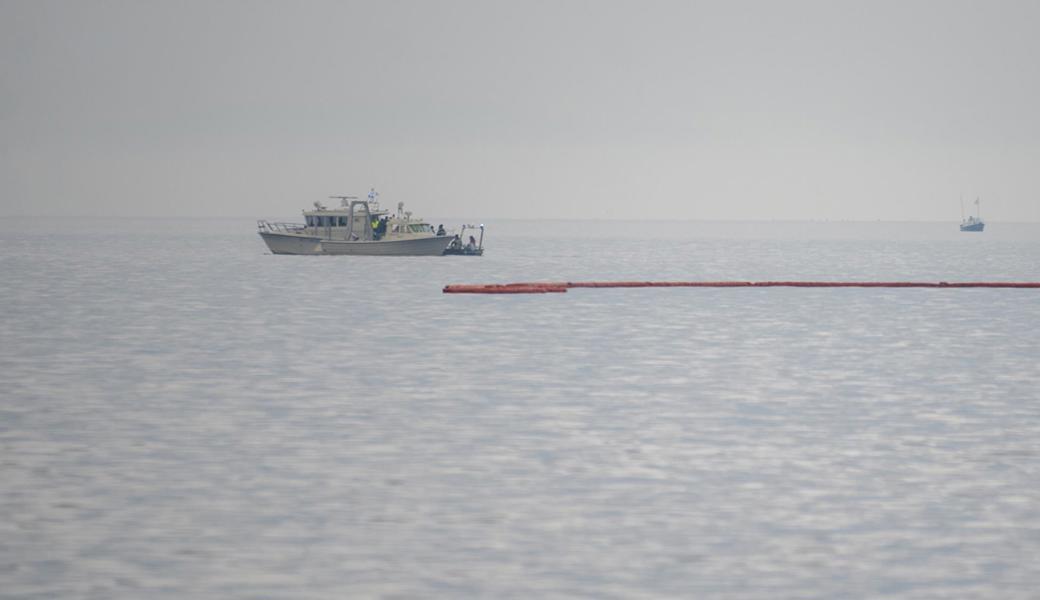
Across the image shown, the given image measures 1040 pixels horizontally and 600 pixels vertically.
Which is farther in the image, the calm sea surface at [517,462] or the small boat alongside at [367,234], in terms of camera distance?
the small boat alongside at [367,234]

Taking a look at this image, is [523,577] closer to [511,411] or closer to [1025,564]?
[1025,564]

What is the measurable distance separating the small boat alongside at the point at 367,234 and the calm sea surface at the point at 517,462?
234 feet

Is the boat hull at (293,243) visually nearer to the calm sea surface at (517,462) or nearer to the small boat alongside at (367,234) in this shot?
the small boat alongside at (367,234)

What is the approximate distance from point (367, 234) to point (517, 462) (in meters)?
107

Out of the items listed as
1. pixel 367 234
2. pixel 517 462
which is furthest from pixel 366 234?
pixel 517 462

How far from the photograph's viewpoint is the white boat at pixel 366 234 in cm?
13062

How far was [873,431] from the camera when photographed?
97.6 feet

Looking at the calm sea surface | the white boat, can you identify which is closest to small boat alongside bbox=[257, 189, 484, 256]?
the white boat

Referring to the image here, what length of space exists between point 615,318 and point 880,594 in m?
50.6

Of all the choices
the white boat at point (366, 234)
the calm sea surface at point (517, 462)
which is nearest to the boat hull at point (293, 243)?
the white boat at point (366, 234)

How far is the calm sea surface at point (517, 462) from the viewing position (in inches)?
697

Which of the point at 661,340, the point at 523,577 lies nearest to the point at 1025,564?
the point at 523,577

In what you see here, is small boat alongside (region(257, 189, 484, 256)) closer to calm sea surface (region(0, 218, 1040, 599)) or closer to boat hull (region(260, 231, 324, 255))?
boat hull (region(260, 231, 324, 255))

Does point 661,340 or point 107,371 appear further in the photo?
point 661,340
